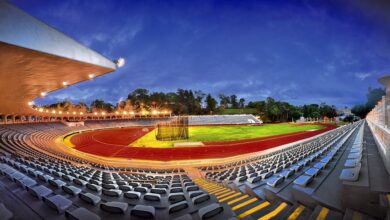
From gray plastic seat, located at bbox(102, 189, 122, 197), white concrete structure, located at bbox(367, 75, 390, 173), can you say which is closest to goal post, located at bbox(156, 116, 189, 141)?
white concrete structure, located at bbox(367, 75, 390, 173)

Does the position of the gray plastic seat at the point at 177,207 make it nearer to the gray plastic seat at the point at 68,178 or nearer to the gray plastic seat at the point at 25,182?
the gray plastic seat at the point at 25,182

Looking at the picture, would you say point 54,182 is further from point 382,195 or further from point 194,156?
point 194,156

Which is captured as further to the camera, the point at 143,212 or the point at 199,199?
the point at 199,199

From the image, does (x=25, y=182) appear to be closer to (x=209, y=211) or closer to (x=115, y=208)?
(x=115, y=208)

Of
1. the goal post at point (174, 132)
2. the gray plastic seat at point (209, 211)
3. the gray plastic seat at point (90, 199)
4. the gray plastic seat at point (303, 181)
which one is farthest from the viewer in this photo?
the goal post at point (174, 132)

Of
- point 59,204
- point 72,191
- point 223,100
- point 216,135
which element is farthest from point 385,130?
point 223,100

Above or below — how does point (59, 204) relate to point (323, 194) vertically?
below

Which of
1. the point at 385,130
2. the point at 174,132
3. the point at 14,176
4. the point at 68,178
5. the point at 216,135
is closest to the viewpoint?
the point at 14,176

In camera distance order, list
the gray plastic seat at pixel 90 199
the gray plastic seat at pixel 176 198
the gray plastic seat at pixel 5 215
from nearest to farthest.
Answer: the gray plastic seat at pixel 5 215 → the gray plastic seat at pixel 90 199 → the gray plastic seat at pixel 176 198

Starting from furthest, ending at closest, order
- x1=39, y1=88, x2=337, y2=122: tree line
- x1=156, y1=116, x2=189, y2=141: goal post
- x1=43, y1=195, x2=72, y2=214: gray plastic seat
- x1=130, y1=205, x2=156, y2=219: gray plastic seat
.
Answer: x1=39, y1=88, x2=337, y2=122: tree line → x1=156, y1=116, x2=189, y2=141: goal post → x1=43, y1=195, x2=72, y2=214: gray plastic seat → x1=130, y1=205, x2=156, y2=219: gray plastic seat

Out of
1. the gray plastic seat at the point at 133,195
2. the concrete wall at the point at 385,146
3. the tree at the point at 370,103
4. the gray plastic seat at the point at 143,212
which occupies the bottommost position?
the gray plastic seat at the point at 133,195

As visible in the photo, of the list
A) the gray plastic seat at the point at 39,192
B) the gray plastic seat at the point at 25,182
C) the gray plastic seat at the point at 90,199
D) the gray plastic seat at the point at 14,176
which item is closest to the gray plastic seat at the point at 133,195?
the gray plastic seat at the point at 90,199

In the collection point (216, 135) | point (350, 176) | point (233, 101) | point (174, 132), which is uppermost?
point (233, 101)

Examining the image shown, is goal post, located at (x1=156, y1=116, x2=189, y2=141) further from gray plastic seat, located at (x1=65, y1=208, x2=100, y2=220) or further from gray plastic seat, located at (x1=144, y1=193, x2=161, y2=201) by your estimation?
gray plastic seat, located at (x1=65, y1=208, x2=100, y2=220)
